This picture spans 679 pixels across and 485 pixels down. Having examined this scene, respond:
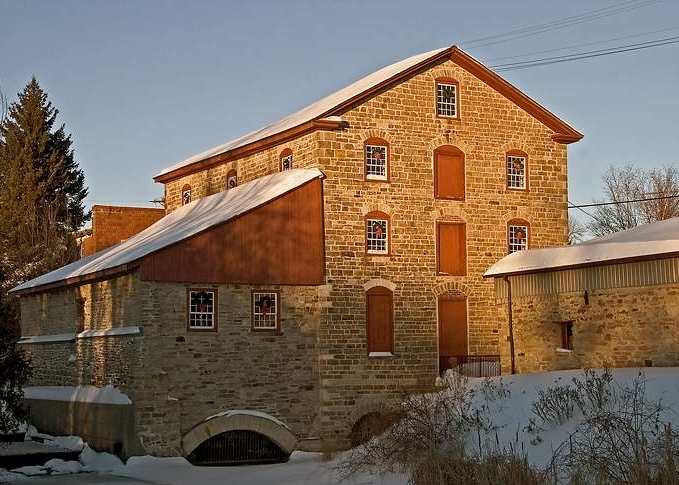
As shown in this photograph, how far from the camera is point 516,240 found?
3378cm

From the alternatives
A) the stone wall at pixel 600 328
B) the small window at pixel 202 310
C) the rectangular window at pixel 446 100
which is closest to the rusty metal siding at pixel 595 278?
the stone wall at pixel 600 328

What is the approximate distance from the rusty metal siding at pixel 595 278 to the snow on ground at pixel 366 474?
2.38 meters

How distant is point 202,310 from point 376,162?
23.2ft

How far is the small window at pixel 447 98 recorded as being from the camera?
33062mm

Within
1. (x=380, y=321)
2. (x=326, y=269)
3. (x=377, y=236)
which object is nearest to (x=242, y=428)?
(x=326, y=269)

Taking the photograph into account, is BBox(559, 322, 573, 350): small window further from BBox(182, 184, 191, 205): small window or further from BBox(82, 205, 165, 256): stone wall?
BBox(82, 205, 165, 256): stone wall

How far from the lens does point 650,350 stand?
25.8 meters

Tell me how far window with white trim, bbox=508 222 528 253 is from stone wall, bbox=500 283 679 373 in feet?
13.5

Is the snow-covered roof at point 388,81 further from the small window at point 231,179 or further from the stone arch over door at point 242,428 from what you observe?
the stone arch over door at point 242,428

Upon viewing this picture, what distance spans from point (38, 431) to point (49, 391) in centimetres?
153

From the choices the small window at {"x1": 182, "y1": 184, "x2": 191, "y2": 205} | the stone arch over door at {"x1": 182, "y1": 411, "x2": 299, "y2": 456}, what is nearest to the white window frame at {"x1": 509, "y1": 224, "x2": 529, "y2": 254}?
the stone arch over door at {"x1": 182, "y1": 411, "x2": 299, "y2": 456}

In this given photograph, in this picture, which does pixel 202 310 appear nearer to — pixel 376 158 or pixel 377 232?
pixel 377 232

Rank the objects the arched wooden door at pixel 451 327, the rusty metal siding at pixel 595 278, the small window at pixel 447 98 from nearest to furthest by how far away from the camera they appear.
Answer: the rusty metal siding at pixel 595 278
the arched wooden door at pixel 451 327
the small window at pixel 447 98

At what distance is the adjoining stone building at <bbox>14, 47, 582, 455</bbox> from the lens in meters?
28.2
